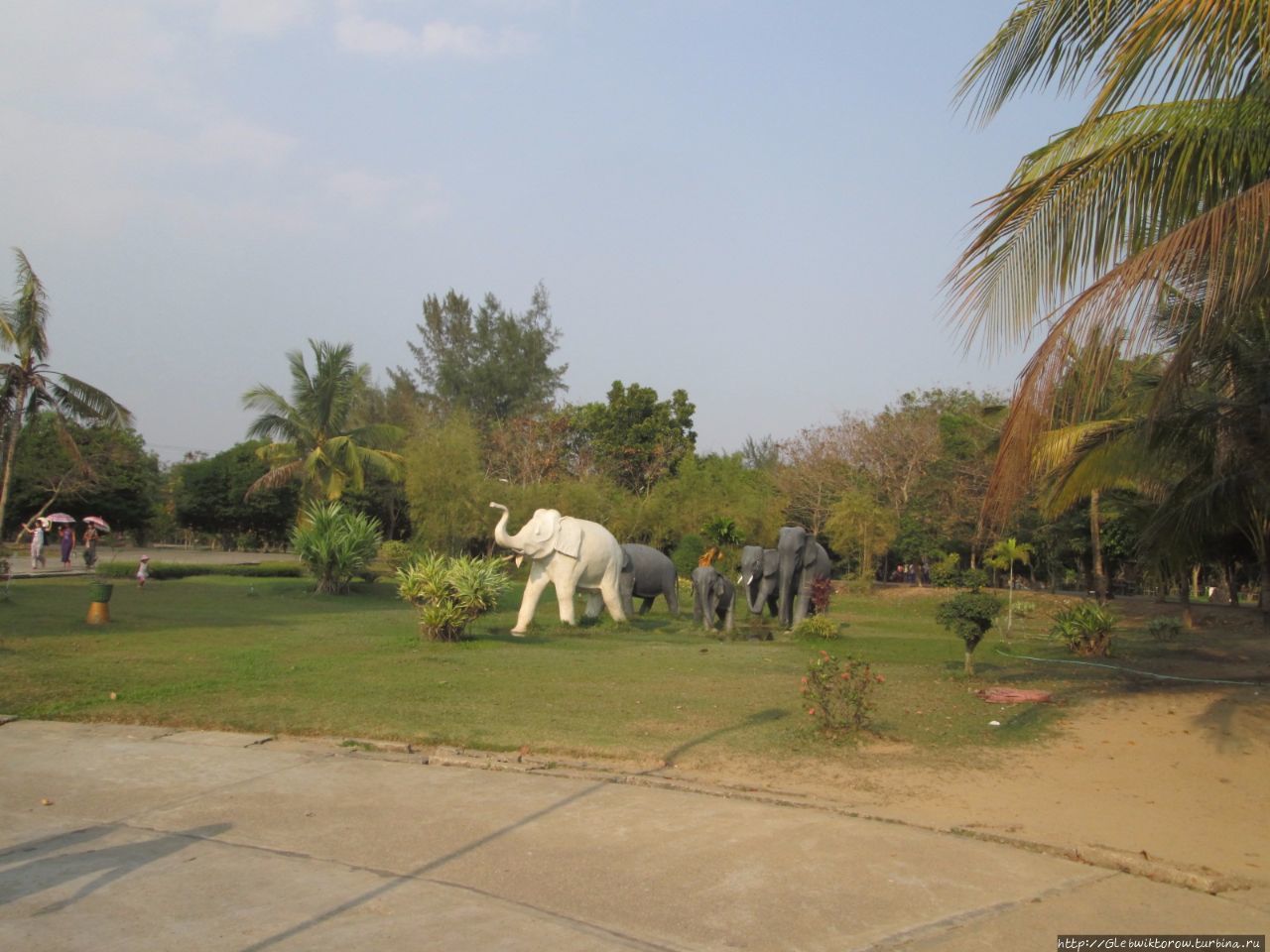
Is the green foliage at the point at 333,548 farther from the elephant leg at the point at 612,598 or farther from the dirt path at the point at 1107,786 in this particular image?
the dirt path at the point at 1107,786

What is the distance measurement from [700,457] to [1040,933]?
156ft

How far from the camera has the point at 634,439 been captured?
1843 inches

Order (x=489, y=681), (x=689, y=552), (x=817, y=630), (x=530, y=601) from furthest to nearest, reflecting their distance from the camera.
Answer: (x=689, y=552) → (x=817, y=630) → (x=530, y=601) → (x=489, y=681)

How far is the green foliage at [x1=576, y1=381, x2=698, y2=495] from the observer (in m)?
46.4

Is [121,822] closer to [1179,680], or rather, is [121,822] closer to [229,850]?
[229,850]

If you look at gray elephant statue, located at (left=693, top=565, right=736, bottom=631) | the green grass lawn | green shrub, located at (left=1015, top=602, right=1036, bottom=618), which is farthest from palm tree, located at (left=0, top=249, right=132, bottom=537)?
green shrub, located at (left=1015, top=602, right=1036, bottom=618)

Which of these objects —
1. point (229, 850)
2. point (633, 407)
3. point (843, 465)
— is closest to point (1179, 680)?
point (229, 850)

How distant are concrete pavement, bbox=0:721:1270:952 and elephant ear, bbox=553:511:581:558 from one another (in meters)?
10.7

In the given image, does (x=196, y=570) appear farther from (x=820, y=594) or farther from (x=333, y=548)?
(x=820, y=594)

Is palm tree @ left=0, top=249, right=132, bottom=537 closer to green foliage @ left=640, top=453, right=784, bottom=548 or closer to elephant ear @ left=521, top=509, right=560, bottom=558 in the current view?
elephant ear @ left=521, top=509, right=560, bottom=558

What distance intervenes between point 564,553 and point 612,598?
5.42 feet

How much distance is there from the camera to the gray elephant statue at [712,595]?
18.9 metres

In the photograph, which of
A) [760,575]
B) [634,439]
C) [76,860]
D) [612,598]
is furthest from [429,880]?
[634,439]

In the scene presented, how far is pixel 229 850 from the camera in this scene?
608 centimetres
